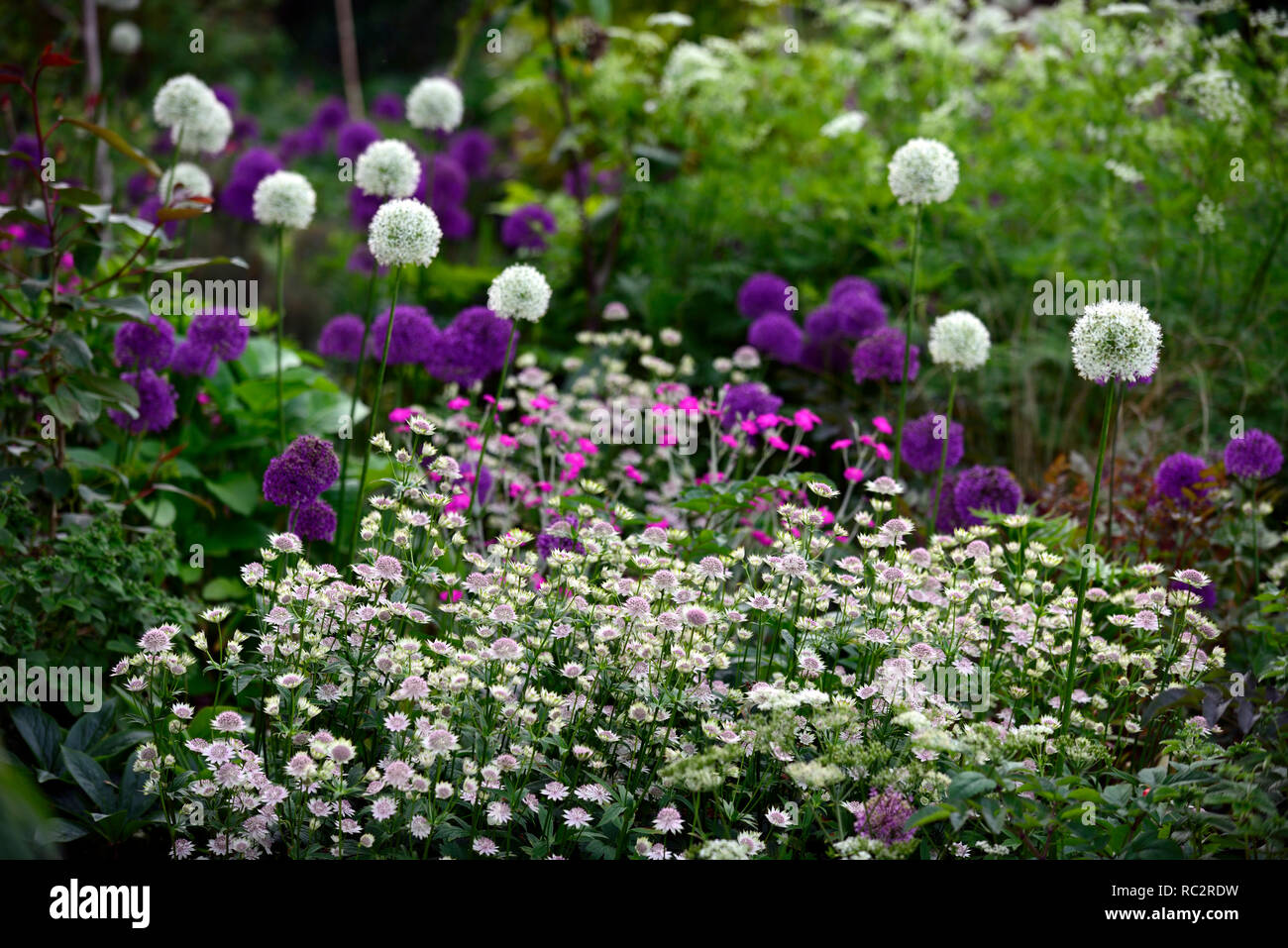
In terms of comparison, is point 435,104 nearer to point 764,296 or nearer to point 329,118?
point 764,296

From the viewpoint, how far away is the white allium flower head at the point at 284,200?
10.7 ft

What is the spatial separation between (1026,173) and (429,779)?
4.27 m

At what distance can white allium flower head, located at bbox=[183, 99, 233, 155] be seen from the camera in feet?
12.4

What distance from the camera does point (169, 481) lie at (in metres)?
3.56

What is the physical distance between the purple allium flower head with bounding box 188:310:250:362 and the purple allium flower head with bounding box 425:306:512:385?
0.61 m

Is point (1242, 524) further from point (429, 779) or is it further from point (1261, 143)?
point (429, 779)

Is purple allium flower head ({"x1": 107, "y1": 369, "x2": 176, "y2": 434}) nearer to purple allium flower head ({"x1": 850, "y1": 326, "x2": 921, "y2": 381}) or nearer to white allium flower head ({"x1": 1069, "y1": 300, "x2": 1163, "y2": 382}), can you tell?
purple allium flower head ({"x1": 850, "y1": 326, "x2": 921, "y2": 381})

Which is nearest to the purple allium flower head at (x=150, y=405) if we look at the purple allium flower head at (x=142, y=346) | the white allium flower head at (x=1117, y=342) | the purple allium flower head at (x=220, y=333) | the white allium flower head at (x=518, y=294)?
the purple allium flower head at (x=142, y=346)

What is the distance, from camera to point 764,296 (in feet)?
15.5

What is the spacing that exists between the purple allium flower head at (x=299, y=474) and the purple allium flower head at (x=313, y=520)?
3.1 inches

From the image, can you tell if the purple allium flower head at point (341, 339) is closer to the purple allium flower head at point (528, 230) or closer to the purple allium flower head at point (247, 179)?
the purple allium flower head at point (247, 179)

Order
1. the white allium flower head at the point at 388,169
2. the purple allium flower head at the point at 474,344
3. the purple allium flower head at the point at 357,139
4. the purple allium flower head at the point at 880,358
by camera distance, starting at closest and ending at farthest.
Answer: the white allium flower head at the point at 388,169 → the purple allium flower head at the point at 474,344 → the purple allium flower head at the point at 880,358 → the purple allium flower head at the point at 357,139

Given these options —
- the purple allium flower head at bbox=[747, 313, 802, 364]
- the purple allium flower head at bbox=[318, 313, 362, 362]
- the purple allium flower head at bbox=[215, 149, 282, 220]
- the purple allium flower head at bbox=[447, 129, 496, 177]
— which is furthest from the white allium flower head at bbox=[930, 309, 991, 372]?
the purple allium flower head at bbox=[447, 129, 496, 177]
